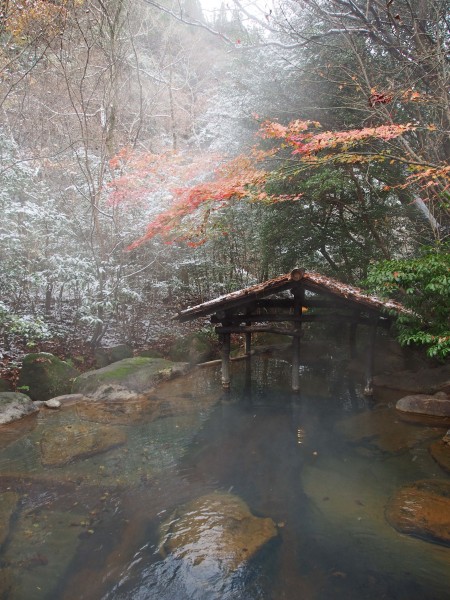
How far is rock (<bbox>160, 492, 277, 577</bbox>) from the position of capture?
4.58 m

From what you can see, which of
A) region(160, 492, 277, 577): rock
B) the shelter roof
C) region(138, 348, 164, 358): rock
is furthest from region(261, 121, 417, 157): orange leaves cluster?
region(138, 348, 164, 358): rock

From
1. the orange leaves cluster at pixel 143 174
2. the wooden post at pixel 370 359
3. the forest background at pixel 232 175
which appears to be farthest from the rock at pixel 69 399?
the wooden post at pixel 370 359

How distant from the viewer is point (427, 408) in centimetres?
837

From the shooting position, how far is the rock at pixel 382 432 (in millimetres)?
7236

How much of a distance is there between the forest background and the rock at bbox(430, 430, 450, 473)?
203cm

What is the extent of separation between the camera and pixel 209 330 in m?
14.7

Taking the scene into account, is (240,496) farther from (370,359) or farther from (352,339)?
(352,339)

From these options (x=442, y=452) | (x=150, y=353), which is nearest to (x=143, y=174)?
(x=150, y=353)

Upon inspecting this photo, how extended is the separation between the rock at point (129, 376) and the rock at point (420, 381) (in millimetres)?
6237

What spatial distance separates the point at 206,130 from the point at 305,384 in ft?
46.0

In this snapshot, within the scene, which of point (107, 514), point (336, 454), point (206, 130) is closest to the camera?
point (107, 514)

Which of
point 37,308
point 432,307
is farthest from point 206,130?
point 432,307

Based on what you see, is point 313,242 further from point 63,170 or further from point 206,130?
point 206,130

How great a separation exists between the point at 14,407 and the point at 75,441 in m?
2.20
